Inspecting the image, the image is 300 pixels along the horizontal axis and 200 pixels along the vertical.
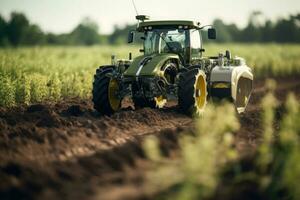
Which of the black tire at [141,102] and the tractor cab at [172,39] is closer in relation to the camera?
the black tire at [141,102]

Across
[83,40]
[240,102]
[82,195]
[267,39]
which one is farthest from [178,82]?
[83,40]

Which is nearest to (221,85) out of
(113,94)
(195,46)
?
(195,46)

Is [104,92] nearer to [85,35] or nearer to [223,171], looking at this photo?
[223,171]

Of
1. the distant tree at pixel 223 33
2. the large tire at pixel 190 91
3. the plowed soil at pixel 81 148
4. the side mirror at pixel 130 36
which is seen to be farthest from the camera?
the distant tree at pixel 223 33

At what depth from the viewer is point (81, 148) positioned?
779cm

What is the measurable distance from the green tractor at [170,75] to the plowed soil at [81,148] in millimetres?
441

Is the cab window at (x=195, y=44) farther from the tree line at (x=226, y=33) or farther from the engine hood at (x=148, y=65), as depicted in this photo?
the tree line at (x=226, y=33)

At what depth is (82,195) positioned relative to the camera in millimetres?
4871

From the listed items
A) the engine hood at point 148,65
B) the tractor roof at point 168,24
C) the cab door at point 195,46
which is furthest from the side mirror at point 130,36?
the cab door at point 195,46

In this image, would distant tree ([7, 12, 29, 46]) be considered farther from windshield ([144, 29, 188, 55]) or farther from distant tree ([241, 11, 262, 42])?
windshield ([144, 29, 188, 55])

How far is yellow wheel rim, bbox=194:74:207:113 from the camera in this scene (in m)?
11.0

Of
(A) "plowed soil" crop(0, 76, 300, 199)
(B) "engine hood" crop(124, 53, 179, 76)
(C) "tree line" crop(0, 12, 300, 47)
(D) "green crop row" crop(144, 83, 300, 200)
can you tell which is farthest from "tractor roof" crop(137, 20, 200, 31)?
(C) "tree line" crop(0, 12, 300, 47)

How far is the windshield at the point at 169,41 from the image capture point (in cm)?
1190

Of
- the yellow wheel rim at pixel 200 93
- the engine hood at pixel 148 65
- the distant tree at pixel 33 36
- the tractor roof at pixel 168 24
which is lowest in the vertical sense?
→ the yellow wheel rim at pixel 200 93
